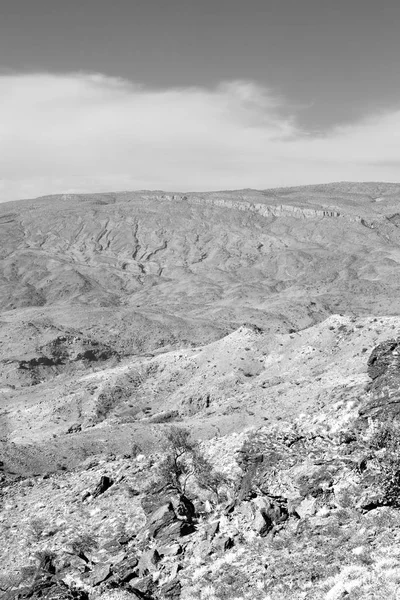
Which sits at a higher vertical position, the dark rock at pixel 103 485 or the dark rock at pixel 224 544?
the dark rock at pixel 224 544

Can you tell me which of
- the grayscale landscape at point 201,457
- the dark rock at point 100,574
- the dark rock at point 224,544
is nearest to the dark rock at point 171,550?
the grayscale landscape at point 201,457

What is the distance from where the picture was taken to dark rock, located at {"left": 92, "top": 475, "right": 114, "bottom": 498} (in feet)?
64.4

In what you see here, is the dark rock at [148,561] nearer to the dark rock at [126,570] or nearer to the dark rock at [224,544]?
the dark rock at [126,570]

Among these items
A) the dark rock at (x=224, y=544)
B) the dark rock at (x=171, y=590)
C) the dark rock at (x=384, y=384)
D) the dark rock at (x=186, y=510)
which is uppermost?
the dark rock at (x=384, y=384)

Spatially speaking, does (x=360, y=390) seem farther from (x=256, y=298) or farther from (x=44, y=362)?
(x=256, y=298)

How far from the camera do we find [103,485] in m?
19.9

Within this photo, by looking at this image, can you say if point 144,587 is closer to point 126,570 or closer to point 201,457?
point 126,570

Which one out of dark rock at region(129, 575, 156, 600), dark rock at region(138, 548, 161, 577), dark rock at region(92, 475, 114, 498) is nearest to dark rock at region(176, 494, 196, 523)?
dark rock at region(138, 548, 161, 577)

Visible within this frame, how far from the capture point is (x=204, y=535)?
14.8 metres

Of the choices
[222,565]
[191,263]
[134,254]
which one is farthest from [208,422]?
[134,254]

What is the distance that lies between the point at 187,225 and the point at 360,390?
147 metres

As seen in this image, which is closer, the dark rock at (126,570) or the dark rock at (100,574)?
the dark rock at (126,570)

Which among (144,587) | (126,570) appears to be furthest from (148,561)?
(144,587)

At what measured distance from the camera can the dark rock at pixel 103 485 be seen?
64.4 ft
